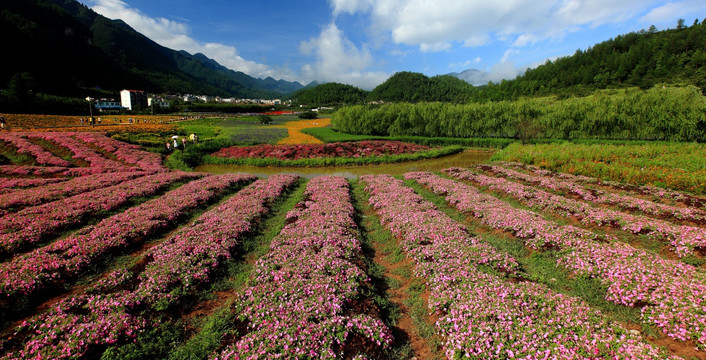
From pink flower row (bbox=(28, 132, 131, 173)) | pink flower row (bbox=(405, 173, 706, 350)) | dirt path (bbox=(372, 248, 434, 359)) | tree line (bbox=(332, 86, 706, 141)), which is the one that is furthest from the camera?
tree line (bbox=(332, 86, 706, 141))

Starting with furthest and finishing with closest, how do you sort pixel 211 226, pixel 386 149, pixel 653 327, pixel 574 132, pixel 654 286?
pixel 574 132
pixel 386 149
pixel 211 226
pixel 654 286
pixel 653 327

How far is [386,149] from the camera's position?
142 feet

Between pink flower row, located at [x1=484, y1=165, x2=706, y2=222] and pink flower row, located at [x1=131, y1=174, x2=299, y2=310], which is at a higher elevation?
pink flower row, located at [x1=484, y1=165, x2=706, y2=222]

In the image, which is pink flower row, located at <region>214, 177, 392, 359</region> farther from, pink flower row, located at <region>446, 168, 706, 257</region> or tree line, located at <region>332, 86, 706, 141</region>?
tree line, located at <region>332, 86, 706, 141</region>

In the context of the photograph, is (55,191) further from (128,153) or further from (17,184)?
(128,153)

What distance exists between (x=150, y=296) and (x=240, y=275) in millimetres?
2638

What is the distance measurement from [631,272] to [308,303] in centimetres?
922

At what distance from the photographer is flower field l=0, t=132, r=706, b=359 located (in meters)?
6.21

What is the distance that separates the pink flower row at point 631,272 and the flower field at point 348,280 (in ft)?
0.14

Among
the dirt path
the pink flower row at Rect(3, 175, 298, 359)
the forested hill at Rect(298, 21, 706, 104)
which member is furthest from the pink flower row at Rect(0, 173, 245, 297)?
the forested hill at Rect(298, 21, 706, 104)

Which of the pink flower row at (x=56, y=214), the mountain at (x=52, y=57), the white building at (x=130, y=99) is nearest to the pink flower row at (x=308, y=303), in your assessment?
the pink flower row at (x=56, y=214)

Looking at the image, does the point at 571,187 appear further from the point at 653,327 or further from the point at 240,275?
the point at 240,275

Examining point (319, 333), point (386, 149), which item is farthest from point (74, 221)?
point (386, 149)

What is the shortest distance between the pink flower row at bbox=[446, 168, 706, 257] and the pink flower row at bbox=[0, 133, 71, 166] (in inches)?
1618
